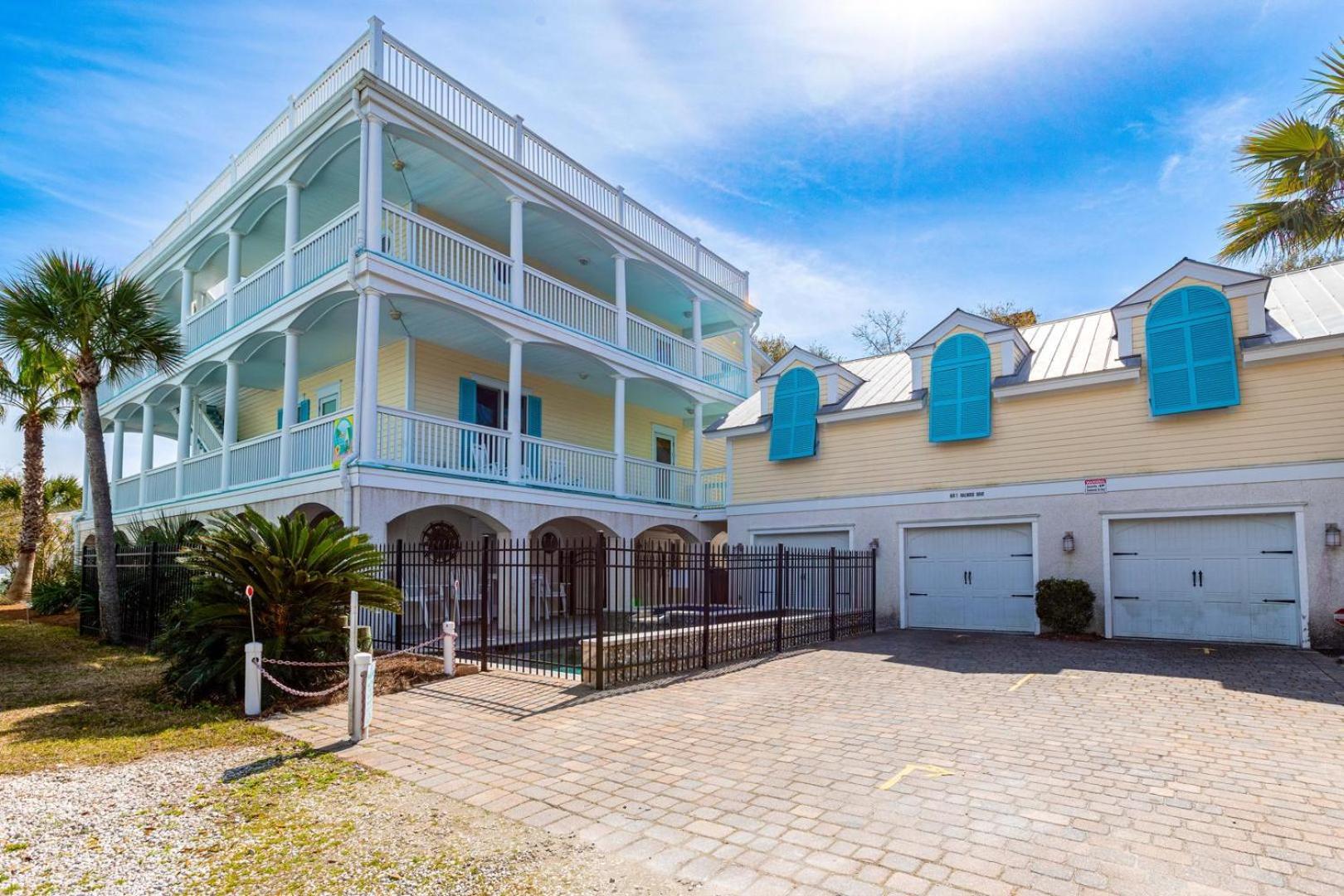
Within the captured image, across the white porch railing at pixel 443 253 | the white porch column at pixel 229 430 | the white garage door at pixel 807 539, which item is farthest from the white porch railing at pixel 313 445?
the white garage door at pixel 807 539

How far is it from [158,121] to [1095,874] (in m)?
12.7

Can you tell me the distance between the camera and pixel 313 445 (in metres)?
13.0

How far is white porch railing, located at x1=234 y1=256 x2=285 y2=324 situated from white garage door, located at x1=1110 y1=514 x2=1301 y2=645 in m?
16.8

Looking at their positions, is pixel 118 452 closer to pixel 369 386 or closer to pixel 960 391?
pixel 369 386

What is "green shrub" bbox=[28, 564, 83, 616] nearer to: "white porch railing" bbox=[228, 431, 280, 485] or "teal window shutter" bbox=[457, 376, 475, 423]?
"white porch railing" bbox=[228, 431, 280, 485]

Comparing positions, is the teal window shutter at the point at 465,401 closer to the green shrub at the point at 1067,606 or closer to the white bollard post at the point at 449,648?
the white bollard post at the point at 449,648

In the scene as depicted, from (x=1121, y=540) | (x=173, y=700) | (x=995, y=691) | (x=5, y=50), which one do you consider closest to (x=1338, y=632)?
(x=1121, y=540)

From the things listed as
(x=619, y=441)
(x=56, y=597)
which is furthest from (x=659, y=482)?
(x=56, y=597)

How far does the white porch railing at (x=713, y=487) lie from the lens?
19266 millimetres

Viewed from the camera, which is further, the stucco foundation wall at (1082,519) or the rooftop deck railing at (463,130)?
the rooftop deck railing at (463,130)

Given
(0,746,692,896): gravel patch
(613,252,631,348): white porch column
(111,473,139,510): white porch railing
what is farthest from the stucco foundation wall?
(111,473,139,510): white porch railing

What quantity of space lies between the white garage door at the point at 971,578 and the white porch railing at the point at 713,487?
527cm

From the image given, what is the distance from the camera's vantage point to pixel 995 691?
334 inches

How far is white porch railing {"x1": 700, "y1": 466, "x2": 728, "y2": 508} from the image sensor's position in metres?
19.3
